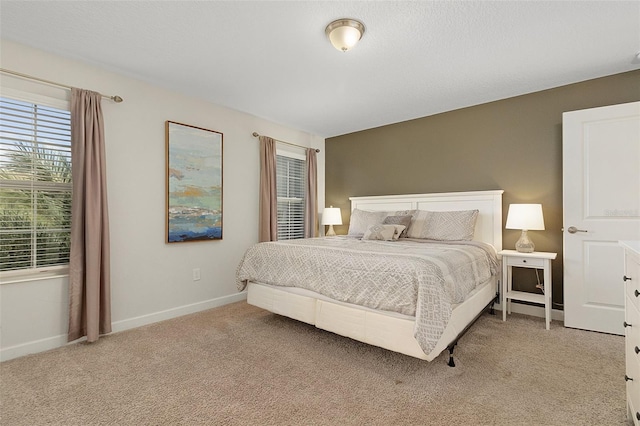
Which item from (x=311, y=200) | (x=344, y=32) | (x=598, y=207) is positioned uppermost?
(x=344, y=32)

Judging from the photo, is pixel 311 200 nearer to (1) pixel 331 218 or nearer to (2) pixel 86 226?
(1) pixel 331 218

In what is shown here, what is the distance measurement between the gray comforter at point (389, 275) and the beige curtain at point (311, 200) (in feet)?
5.63

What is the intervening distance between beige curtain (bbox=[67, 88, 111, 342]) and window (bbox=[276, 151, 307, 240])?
2257mm

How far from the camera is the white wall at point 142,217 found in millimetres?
2424

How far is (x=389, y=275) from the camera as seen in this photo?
208cm

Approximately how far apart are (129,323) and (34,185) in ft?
4.67

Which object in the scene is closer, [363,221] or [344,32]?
[344,32]

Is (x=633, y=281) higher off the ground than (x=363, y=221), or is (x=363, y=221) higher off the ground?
(x=363, y=221)

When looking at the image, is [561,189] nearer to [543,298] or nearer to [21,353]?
[543,298]

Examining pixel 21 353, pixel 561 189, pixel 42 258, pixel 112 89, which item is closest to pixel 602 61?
pixel 561 189

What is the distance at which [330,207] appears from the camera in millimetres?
5023

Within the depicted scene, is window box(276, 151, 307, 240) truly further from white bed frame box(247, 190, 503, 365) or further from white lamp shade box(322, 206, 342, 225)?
white bed frame box(247, 190, 503, 365)

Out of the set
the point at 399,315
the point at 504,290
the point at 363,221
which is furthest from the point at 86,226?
the point at 504,290

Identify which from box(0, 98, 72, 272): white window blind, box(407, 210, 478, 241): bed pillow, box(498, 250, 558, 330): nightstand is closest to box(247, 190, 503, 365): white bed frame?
box(498, 250, 558, 330): nightstand
